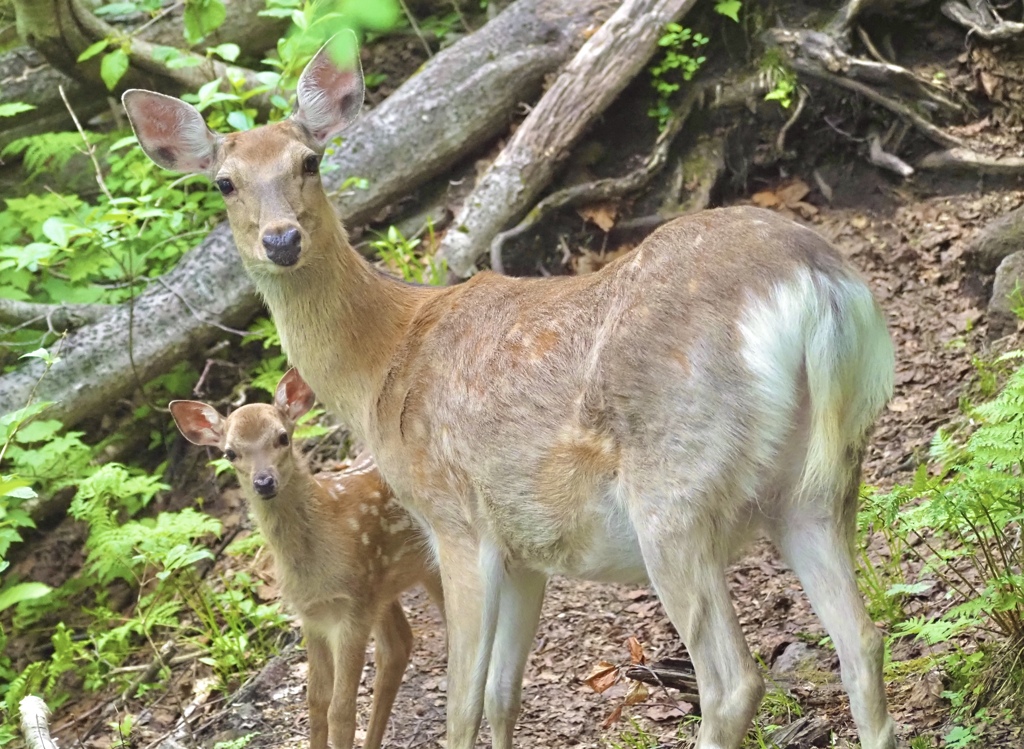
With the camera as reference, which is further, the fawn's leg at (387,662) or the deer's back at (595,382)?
the fawn's leg at (387,662)

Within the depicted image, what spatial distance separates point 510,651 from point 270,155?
7.86 feet

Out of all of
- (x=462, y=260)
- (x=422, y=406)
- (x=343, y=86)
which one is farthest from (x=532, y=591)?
(x=462, y=260)

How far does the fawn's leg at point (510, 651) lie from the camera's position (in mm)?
5031

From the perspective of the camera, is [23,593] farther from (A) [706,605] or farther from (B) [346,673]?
(A) [706,605]

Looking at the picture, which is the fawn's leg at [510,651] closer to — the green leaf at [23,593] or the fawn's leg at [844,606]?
the fawn's leg at [844,606]

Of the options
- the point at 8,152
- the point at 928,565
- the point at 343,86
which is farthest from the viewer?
the point at 8,152

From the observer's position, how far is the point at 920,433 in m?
6.41

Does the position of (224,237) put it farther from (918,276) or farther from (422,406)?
(918,276)

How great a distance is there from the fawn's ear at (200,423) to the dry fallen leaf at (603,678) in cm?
219

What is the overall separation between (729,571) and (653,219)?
2.85 metres

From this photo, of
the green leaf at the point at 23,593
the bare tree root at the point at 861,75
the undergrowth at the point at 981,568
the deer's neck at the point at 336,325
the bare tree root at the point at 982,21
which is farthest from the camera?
the bare tree root at the point at 861,75

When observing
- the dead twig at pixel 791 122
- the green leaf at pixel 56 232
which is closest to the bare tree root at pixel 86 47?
the green leaf at pixel 56 232

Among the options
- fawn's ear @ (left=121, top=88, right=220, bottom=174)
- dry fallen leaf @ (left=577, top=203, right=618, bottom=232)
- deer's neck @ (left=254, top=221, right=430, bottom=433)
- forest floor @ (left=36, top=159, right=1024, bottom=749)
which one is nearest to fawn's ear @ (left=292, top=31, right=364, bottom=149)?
fawn's ear @ (left=121, top=88, right=220, bottom=174)

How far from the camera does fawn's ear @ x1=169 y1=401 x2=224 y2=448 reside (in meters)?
5.88
